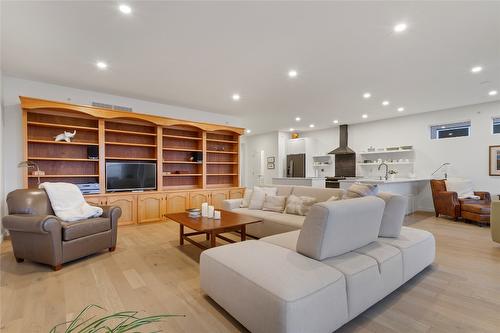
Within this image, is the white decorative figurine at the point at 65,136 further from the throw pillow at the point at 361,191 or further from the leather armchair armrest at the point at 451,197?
the leather armchair armrest at the point at 451,197

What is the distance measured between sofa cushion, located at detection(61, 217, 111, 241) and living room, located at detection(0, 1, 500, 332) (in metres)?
0.02

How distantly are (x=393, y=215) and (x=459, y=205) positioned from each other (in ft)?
12.7

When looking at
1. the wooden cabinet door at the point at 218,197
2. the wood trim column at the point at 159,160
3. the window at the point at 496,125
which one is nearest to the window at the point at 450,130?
the window at the point at 496,125

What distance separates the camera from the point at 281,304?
57.0 inches

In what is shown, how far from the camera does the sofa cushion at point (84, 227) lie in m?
2.83

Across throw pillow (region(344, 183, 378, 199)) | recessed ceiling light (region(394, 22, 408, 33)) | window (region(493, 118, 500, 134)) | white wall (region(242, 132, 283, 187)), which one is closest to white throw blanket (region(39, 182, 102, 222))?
throw pillow (region(344, 183, 378, 199))

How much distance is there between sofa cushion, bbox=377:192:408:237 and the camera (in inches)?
99.1

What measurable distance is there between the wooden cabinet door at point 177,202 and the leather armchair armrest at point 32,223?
2.62 metres

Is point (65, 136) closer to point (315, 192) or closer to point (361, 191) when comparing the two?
point (315, 192)

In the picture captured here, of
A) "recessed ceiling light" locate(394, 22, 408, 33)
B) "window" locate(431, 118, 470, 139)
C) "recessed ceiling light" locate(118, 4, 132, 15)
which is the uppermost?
"recessed ceiling light" locate(118, 4, 132, 15)

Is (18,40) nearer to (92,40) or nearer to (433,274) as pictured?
(92,40)

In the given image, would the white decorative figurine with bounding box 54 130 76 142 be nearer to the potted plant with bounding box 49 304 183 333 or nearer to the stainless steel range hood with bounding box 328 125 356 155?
the potted plant with bounding box 49 304 183 333

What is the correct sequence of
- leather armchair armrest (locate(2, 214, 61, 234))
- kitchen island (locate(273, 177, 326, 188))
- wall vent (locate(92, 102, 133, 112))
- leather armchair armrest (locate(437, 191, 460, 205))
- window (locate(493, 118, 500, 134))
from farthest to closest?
kitchen island (locate(273, 177, 326, 188))
window (locate(493, 118, 500, 134))
leather armchair armrest (locate(437, 191, 460, 205))
wall vent (locate(92, 102, 133, 112))
leather armchair armrest (locate(2, 214, 61, 234))

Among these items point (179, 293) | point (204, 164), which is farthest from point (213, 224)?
point (204, 164)
